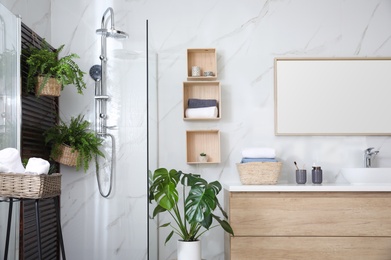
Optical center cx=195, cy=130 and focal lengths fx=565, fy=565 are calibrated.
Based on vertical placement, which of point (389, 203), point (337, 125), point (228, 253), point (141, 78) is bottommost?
point (228, 253)

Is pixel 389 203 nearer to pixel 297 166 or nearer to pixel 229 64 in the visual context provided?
pixel 297 166

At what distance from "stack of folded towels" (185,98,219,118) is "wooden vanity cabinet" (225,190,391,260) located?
0.74 metres

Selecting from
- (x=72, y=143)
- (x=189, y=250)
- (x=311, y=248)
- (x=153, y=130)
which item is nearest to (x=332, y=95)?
(x=311, y=248)

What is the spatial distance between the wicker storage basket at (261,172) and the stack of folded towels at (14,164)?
1675 mm

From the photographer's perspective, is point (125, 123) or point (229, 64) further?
point (229, 64)

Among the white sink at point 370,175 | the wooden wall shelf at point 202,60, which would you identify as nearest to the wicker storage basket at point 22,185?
the wooden wall shelf at point 202,60

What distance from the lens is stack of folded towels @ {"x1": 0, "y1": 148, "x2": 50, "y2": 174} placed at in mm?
2783

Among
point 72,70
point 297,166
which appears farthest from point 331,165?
point 72,70

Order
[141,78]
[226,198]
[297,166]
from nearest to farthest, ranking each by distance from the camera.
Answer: [141,78] < [226,198] < [297,166]

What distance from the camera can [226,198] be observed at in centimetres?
419

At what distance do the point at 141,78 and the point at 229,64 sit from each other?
955 mm

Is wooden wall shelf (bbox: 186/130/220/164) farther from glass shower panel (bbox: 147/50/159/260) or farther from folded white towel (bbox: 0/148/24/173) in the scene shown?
folded white towel (bbox: 0/148/24/173)

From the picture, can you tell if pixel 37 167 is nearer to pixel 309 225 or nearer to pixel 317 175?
pixel 309 225

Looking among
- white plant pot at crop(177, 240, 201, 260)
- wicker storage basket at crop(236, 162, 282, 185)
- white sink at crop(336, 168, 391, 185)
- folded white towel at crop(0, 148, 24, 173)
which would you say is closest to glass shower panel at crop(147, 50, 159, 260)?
white plant pot at crop(177, 240, 201, 260)
